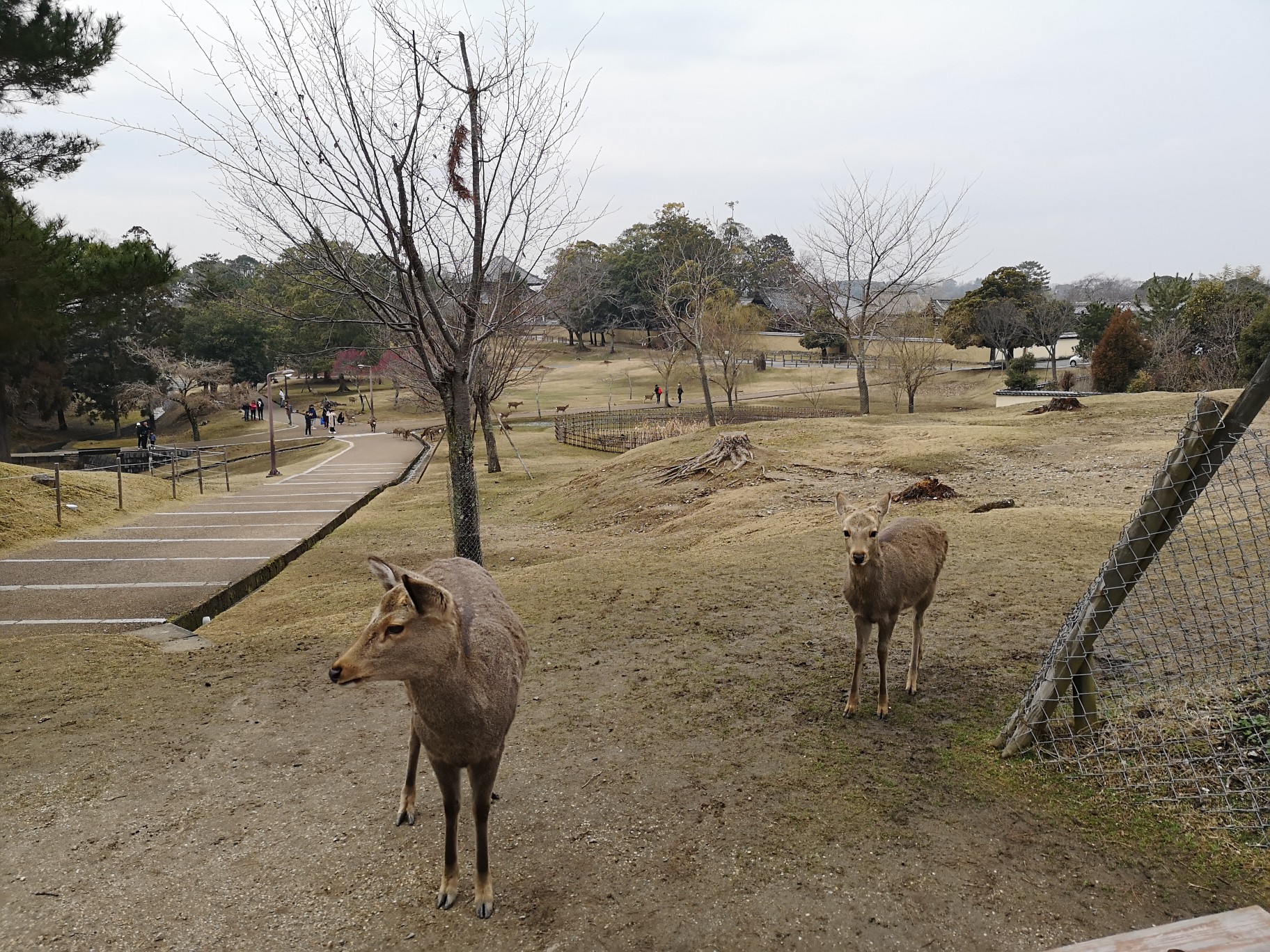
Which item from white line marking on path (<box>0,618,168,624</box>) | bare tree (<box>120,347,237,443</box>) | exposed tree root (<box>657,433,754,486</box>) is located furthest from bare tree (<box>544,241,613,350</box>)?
bare tree (<box>120,347,237,443</box>)

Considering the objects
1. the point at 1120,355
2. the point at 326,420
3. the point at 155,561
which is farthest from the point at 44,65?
the point at 1120,355

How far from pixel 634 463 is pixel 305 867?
15770 mm

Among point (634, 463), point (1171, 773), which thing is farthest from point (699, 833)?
point (634, 463)

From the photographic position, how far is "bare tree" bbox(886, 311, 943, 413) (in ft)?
118

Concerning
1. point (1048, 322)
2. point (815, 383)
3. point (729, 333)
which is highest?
point (1048, 322)

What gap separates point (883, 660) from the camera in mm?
5500

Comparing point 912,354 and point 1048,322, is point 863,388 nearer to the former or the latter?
point 912,354

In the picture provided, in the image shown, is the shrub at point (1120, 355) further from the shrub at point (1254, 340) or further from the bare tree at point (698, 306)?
the bare tree at point (698, 306)

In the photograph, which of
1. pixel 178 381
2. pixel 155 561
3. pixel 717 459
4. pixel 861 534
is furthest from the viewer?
pixel 178 381

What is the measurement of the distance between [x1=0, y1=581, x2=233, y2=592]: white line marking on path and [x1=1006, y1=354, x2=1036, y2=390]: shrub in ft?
127

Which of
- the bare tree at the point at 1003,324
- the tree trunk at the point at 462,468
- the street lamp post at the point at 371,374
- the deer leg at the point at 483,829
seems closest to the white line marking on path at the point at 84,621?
the tree trunk at the point at 462,468

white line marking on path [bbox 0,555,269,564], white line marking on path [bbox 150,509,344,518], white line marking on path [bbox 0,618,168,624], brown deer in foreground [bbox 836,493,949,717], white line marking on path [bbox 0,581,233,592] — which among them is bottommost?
white line marking on path [bbox 0,618,168,624]

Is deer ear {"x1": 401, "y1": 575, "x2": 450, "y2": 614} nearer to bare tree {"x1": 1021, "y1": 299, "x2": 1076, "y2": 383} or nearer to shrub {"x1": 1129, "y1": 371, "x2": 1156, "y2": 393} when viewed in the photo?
shrub {"x1": 1129, "y1": 371, "x2": 1156, "y2": 393}

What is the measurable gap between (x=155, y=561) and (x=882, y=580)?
12009 mm
